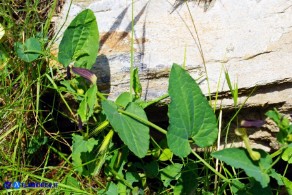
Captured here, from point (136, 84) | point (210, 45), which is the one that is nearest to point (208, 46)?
point (210, 45)

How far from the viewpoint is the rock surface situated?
1.78 meters

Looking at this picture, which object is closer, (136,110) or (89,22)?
(136,110)

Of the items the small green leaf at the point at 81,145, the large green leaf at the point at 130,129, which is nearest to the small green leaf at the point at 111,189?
the small green leaf at the point at 81,145

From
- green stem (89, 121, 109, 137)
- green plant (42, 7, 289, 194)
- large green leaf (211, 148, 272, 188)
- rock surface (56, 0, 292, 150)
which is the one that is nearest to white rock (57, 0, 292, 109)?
rock surface (56, 0, 292, 150)

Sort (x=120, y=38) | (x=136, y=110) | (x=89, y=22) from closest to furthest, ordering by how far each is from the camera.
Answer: (x=136, y=110) < (x=89, y=22) < (x=120, y=38)

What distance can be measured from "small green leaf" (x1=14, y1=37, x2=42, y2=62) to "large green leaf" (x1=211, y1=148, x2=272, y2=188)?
2.40ft

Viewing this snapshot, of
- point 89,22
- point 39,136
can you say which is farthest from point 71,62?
point 39,136

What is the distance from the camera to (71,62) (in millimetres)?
1796

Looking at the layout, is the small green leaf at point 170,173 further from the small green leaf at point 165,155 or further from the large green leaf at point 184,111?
the large green leaf at point 184,111

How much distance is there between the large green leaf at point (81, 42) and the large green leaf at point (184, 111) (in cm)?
37

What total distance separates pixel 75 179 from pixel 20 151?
0.22m

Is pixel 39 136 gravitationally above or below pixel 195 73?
below

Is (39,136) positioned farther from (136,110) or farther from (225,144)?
(225,144)

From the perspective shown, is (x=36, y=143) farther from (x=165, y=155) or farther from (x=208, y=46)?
(x=208, y=46)
